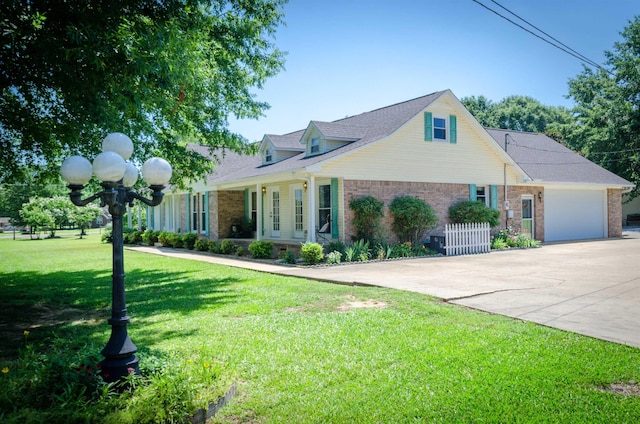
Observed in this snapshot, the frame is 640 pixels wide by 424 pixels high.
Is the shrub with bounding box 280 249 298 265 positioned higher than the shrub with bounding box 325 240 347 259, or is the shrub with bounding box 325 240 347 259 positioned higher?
the shrub with bounding box 325 240 347 259

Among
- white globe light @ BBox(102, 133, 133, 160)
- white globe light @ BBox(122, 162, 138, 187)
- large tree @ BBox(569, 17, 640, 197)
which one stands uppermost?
large tree @ BBox(569, 17, 640, 197)

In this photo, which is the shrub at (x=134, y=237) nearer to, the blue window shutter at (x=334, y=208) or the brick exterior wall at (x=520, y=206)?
the blue window shutter at (x=334, y=208)

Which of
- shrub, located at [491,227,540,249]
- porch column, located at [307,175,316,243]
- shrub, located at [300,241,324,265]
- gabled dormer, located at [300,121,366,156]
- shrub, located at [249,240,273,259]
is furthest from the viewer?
shrub, located at [491,227,540,249]

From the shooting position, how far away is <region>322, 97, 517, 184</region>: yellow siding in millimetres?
16672

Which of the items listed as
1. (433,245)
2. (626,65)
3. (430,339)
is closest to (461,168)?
(433,245)

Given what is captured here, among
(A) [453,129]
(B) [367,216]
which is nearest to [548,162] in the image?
(A) [453,129]

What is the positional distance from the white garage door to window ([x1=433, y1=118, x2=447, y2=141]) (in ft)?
25.9

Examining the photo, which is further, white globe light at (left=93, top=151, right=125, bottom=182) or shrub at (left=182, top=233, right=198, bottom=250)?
shrub at (left=182, top=233, right=198, bottom=250)

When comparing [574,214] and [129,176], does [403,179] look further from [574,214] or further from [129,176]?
[129,176]

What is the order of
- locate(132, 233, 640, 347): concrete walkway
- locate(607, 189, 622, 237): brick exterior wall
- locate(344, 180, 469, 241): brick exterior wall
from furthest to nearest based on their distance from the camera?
locate(607, 189, 622, 237): brick exterior wall → locate(344, 180, 469, 241): brick exterior wall → locate(132, 233, 640, 347): concrete walkway

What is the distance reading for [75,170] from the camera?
4.25 meters

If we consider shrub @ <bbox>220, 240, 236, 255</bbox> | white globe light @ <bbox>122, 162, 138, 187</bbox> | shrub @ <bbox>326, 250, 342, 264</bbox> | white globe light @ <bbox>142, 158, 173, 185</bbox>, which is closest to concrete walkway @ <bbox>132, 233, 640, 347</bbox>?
shrub @ <bbox>326, 250, 342, 264</bbox>

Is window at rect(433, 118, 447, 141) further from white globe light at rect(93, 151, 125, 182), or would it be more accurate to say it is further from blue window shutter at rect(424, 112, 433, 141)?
white globe light at rect(93, 151, 125, 182)

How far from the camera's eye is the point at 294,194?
18.9 meters
